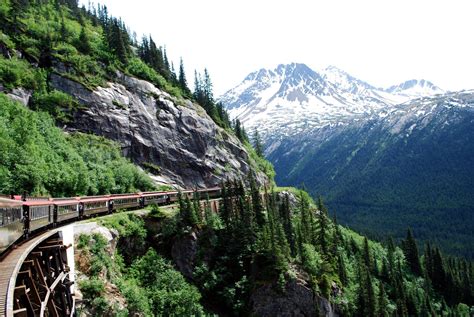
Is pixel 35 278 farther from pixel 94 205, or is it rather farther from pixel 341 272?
pixel 341 272

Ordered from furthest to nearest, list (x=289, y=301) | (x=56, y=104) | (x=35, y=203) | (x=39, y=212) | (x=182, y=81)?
(x=182, y=81) → (x=56, y=104) → (x=289, y=301) → (x=39, y=212) → (x=35, y=203)

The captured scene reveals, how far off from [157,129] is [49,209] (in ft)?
183

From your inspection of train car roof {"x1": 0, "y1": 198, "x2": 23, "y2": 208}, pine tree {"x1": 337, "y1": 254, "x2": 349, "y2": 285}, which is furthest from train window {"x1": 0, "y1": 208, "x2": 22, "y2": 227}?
pine tree {"x1": 337, "y1": 254, "x2": 349, "y2": 285}

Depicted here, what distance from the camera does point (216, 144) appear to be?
335 ft

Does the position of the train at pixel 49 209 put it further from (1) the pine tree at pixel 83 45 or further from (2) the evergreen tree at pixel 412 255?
(2) the evergreen tree at pixel 412 255

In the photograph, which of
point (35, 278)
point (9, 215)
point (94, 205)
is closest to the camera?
point (35, 278)

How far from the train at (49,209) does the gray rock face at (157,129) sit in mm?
21761

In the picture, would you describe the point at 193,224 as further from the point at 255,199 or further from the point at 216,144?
the point at 216,144

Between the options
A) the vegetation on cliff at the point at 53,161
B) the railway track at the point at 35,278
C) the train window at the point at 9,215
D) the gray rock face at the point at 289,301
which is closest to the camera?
the railway track at the point at 35,278

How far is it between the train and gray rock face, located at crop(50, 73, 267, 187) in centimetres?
2176

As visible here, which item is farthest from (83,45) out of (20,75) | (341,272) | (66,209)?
(341,272)

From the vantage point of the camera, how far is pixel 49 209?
1368 inches

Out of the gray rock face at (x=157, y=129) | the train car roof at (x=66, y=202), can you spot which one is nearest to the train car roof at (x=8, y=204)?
the train car roof at (x=66, y=202)

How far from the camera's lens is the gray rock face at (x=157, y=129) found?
264 ft
